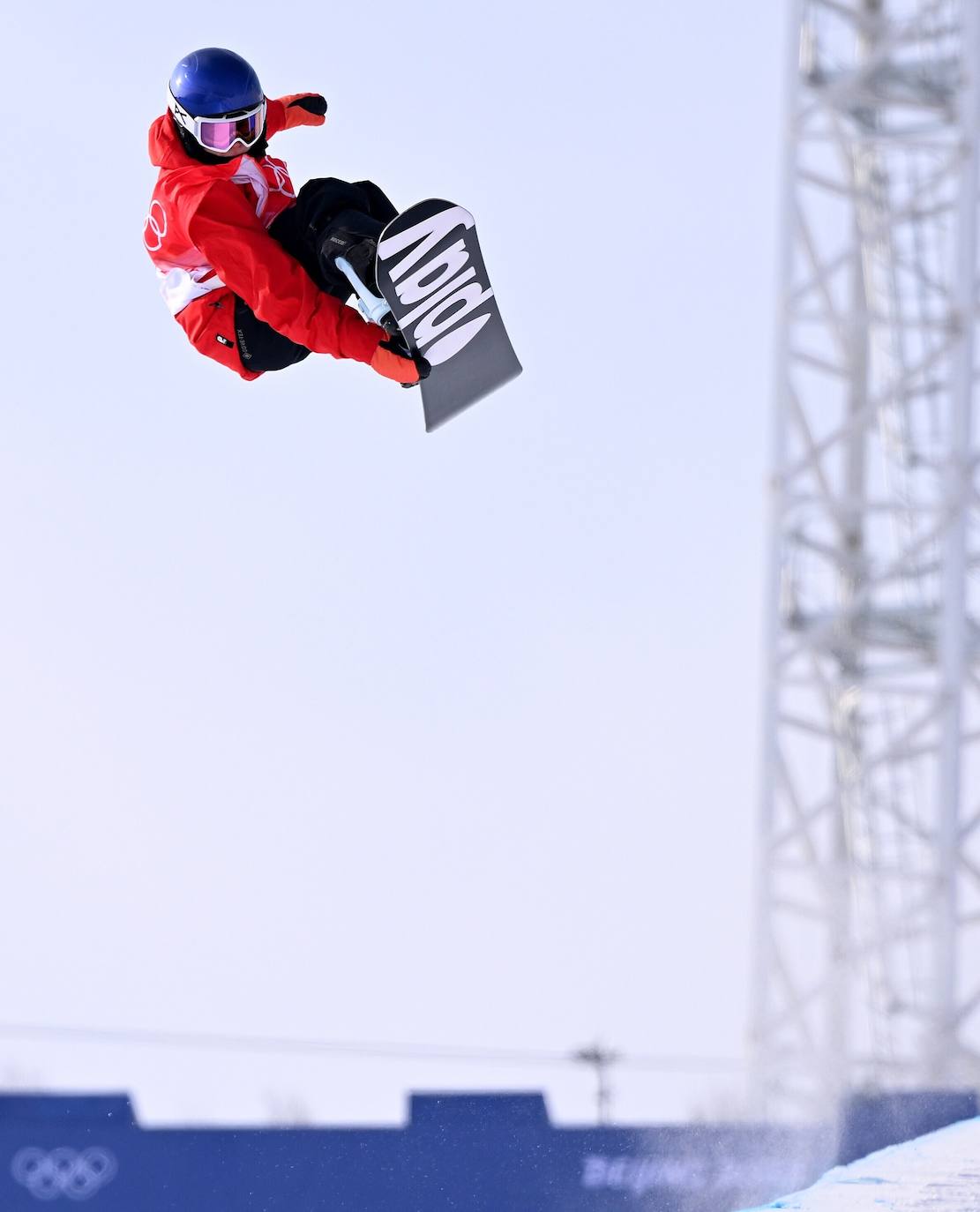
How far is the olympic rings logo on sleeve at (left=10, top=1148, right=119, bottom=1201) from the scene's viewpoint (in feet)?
16.1

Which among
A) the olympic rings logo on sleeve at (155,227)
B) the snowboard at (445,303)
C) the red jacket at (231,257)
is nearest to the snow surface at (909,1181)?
the snowboard at (445,303)

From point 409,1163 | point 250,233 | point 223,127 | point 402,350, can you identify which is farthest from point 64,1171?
point 223,127

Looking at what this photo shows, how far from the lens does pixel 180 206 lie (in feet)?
17.3

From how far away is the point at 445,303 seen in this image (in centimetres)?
542

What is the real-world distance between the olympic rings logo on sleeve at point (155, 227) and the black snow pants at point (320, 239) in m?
0.29

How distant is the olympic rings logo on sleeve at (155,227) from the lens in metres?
5.38

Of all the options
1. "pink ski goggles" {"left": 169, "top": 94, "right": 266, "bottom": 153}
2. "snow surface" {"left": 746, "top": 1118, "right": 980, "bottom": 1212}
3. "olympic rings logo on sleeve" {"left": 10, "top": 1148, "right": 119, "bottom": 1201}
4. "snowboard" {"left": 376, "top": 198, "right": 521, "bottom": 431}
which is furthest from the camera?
"snow surface" {"left": 746, "top": 1118, "right": 980, "bottom": 1212}

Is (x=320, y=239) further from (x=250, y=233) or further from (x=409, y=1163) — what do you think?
(x=409, y=1163)

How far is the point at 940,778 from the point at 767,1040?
6.10 ft

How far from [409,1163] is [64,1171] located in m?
1.11

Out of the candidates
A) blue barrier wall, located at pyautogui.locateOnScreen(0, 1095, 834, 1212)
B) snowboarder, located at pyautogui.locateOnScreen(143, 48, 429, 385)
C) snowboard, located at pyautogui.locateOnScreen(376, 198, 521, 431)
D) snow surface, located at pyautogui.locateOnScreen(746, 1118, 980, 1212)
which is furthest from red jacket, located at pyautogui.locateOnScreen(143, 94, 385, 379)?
snow surface, located at pyautogui.locateOnScreen(746, 1118, 980, 1212)

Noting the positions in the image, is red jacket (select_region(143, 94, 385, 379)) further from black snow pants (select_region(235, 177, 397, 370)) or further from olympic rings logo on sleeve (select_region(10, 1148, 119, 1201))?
olympic rings logo on sleeve (select_region(10, 1148, 119, 1201))

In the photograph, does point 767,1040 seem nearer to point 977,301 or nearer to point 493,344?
point 977,301

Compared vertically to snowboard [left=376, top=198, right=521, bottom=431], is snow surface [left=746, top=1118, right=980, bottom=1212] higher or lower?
lower
